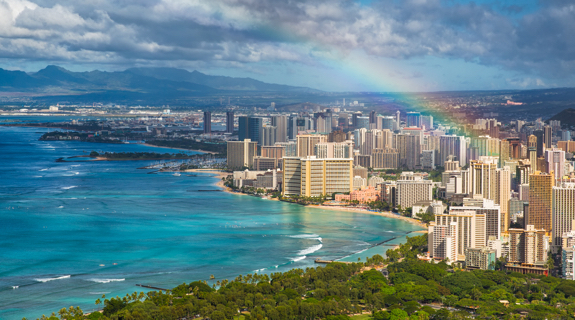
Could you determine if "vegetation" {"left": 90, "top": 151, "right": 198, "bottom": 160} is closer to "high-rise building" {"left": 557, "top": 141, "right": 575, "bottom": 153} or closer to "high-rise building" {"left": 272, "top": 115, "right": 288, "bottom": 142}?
"high-rise building" {"left": 272, "top": 115, "right": 288, "bottom": 142}

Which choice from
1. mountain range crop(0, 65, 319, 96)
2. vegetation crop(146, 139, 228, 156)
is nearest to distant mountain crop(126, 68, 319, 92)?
mountain range crop(0, 65, 319, 96)

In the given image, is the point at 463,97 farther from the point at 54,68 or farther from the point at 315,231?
the point at 54,68

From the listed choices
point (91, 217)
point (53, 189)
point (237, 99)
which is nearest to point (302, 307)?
point (91, 217)

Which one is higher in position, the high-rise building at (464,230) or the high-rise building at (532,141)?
the high-rise building at (532,141)

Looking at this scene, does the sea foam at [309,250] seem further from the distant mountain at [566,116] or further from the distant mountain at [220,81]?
the distant mountain at [220,81]

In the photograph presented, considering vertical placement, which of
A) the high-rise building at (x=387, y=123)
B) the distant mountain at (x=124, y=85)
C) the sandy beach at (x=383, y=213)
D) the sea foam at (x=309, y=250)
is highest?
the distant mountain at (x=124, y=85)

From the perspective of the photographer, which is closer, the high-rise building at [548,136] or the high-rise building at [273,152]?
the high-rise building at [548,136]

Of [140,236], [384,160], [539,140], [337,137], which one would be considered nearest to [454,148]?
[384,160]

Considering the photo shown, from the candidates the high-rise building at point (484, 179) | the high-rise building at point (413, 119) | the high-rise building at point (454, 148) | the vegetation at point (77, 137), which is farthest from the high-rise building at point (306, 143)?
the vegetation at point (77, 137)
